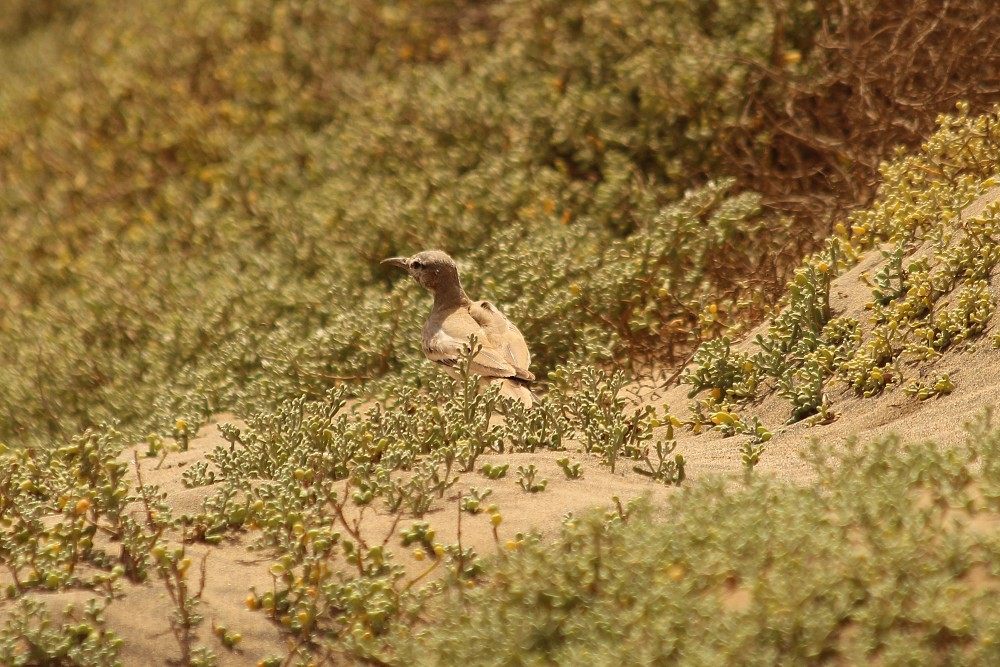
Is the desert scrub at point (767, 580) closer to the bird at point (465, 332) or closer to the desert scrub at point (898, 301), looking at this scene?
the desert scrub at point (898, 301)

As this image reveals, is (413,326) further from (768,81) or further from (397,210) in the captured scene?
(768,81)

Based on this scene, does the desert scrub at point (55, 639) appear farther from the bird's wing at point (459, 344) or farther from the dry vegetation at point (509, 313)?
the bird's wing at point (459, 344)

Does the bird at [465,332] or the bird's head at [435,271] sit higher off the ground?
the bird's head at [435,271]

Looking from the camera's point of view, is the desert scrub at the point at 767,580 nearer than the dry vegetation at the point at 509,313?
Yes

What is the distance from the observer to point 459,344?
23.1 ft

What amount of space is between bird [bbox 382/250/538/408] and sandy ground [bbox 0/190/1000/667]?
1027 mm

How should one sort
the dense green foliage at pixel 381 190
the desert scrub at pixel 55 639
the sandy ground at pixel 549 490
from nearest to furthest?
the desert scrub at pixel 55 639 → the sandy ground at pixel 549 490 → the dense green foliage at pixel 381 190

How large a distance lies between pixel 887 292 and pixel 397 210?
13.9 feet

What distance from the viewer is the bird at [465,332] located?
6820mm

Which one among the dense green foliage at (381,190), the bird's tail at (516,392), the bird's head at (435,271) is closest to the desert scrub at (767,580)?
the bird's tail at (516,392)

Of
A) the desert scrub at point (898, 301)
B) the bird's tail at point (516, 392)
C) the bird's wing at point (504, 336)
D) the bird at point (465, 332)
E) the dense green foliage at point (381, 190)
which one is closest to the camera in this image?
the desert scrub at point (898, 301)

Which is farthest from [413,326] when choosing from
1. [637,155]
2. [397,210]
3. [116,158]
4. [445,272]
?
[116,158]

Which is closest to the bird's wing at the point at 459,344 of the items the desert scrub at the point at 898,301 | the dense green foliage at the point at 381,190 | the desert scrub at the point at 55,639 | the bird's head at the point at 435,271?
the bird's head at the point at 435,271

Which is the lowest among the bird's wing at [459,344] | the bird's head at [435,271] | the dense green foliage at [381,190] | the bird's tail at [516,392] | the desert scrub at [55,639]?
the desert scrub at [55,639]
